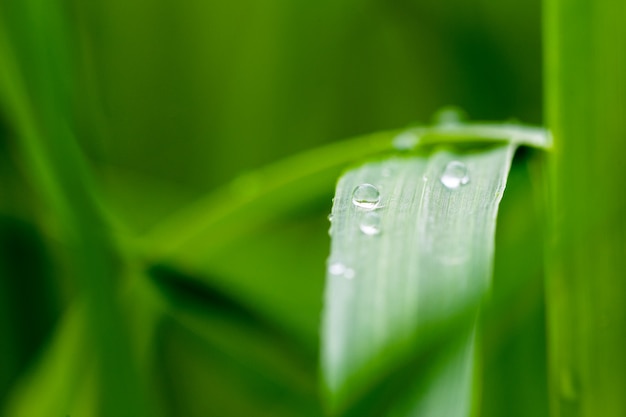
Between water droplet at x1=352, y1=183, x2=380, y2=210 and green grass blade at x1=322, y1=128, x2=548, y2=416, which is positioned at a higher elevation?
water droplet at x1=352, y1=183, x2=380, y2=210

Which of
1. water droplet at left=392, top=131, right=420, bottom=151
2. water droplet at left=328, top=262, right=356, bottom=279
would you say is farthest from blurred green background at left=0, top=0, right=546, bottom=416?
water droplet at left=328, top=262, right=356, bottom=279

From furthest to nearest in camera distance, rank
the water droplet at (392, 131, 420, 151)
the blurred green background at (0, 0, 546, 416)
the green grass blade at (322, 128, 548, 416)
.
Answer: the blurred green background at (0, 0, 546, 416) → the water droplet at (392, 131, 420, 151) → the green grass blade at (322, 128, 548, 416)

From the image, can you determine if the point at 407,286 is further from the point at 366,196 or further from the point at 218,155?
the point at 218,155

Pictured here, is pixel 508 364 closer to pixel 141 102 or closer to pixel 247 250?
pixel 247 250

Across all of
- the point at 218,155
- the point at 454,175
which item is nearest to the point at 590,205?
the point at 454,175

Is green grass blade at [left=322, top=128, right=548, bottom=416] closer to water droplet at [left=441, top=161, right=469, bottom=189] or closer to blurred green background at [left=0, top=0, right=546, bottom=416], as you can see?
water droplet at [left=441, top=161, right=469, bottom=189]

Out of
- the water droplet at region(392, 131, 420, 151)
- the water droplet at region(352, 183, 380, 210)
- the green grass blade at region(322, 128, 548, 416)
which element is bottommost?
the green grass blade at region(322, 128, 548, 416)

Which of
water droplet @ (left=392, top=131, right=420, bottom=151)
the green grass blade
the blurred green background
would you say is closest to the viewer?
the green grass blade

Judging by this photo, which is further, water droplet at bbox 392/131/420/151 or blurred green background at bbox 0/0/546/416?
blurred green background at bbox 0/0/546/416
